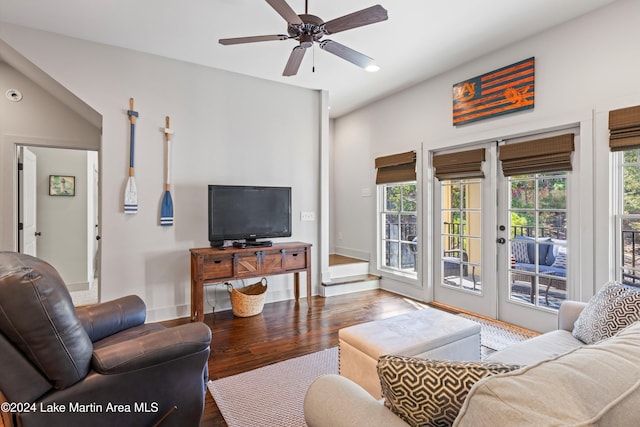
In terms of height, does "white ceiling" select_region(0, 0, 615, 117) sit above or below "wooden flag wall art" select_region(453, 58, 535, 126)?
above

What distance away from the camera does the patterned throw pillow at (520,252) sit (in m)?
3.38

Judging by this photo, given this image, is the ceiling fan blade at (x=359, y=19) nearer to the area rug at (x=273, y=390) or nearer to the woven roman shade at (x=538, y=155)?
the woven roman shade at (x=538, y=155)

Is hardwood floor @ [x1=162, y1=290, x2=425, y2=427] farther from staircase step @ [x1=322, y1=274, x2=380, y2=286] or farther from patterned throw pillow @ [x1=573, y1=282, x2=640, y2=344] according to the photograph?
patterned throw pillow @ [x1=573, y1=282, x2=640, y2=344]

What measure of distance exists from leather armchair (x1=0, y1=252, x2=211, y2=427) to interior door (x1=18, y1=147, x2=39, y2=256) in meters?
3.34

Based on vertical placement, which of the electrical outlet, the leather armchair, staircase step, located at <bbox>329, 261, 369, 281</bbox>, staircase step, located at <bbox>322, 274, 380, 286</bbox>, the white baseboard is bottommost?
the white baseboard

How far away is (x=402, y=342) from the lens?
191 centimetres

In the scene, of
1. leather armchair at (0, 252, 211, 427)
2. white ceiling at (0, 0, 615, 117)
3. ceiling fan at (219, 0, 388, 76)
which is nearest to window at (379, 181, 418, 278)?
white ceiling at (0, 0, 615, 117)

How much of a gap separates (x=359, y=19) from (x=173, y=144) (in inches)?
98.9

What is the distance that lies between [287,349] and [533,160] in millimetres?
2975

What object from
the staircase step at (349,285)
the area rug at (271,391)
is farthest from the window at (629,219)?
the staircase step at (349,285)

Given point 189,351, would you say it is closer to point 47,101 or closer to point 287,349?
point 287,349

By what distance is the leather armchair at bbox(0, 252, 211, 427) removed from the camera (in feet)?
3.98

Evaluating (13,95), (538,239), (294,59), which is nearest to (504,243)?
(538,239)

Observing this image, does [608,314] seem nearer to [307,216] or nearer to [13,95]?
[307,216]
